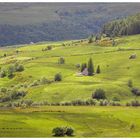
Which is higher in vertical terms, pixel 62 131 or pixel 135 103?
pixel 135 103

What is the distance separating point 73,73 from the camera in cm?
6538

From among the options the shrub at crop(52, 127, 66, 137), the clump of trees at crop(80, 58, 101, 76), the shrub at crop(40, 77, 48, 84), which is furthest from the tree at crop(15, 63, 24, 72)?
the shrub at crop(52, 127, 66, 137)

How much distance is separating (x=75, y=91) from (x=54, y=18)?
3306cm

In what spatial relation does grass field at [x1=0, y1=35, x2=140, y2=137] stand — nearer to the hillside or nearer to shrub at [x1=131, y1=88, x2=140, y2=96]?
the hillside

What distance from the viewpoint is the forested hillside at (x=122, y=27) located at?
3301 inches

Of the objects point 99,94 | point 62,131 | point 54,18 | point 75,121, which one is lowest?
point 62,131

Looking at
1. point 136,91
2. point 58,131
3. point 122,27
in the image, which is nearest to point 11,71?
point 136,91

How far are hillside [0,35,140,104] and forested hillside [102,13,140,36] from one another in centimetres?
582

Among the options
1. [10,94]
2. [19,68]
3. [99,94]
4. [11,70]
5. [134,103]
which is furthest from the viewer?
[19,68]

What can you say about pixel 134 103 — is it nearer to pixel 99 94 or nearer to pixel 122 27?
pixel 99 94

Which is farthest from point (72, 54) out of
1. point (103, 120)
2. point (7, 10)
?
point (103, 120)

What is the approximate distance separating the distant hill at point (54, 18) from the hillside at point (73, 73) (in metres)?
4.01

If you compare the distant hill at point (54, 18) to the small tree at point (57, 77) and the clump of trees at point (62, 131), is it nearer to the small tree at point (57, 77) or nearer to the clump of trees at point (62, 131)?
the small tree at point (57, 77)

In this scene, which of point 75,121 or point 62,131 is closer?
point 62,131
